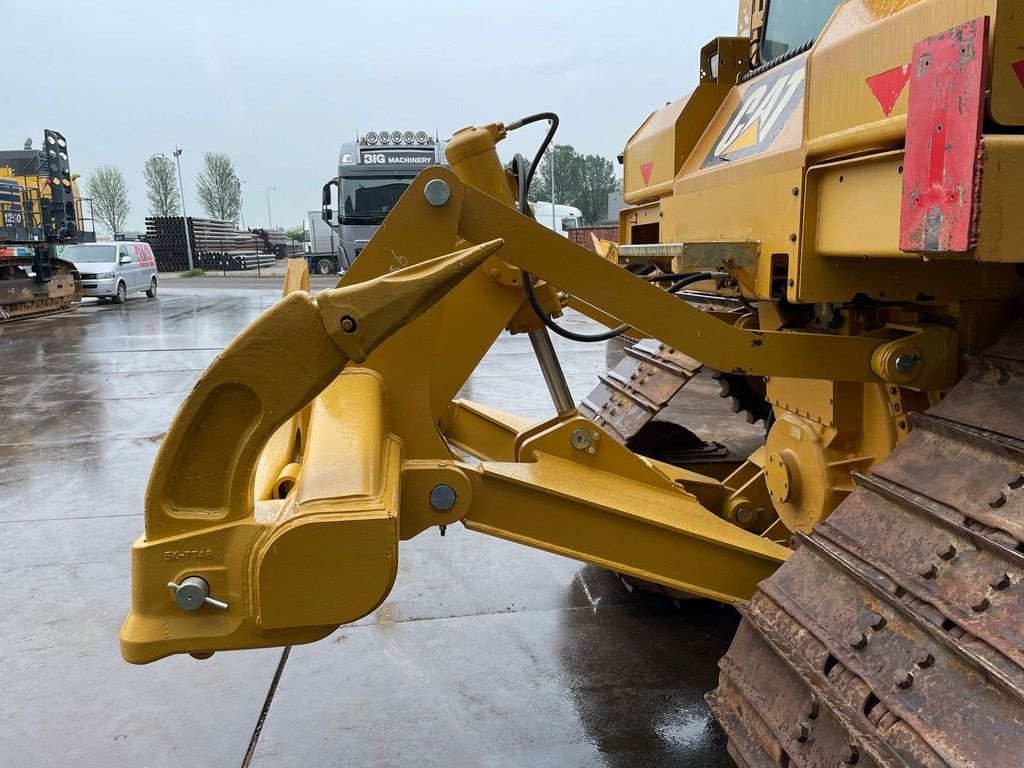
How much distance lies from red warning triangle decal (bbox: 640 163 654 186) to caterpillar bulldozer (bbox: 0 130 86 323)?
15.3 metres

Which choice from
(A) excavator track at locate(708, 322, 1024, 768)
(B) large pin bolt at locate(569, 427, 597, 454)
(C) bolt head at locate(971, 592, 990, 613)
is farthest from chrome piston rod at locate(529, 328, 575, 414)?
(C) bolt head at locate(971, 592, 990, 613)

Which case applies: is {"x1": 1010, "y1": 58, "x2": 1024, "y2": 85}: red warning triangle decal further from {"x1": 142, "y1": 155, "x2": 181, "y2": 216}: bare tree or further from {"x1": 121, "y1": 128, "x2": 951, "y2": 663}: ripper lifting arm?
{"x1": 142, "y1": 155, "x2": 181, "y2": 216}: bare tree

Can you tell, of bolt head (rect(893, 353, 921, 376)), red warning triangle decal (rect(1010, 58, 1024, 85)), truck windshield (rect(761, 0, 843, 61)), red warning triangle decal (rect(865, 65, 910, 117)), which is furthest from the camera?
truck windshield (rect(761, 0, 843, 61))

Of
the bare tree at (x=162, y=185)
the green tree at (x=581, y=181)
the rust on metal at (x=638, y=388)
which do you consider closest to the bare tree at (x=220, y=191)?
the bare tree at (x=162, y=185)

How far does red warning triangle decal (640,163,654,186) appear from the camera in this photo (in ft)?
11.5

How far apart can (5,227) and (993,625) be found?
1798 cm

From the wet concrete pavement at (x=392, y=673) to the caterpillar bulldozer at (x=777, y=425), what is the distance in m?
0.78

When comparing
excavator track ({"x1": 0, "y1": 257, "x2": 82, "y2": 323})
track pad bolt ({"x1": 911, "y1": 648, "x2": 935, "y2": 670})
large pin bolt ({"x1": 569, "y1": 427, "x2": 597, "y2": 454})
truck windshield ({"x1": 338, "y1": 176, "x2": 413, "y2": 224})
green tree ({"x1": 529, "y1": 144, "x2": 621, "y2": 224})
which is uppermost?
green tree ({"x1": 529, "y1": 144, "x2": 621, "y2": 224})

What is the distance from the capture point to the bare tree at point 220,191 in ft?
195

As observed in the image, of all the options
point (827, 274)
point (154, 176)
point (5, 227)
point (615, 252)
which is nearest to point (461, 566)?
point (615, 252)

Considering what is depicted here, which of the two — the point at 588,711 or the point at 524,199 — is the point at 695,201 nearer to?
the point at 524,199

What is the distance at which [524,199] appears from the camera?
8.16 feet

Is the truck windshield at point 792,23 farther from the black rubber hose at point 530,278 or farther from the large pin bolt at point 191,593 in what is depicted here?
the large pin bolt at point 191,593

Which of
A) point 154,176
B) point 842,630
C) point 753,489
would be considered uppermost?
point 154,176
